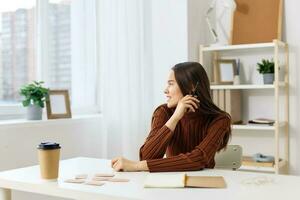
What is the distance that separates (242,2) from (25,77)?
6.15 ft

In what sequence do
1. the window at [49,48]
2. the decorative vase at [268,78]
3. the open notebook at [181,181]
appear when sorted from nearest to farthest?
the open notebook at [181,181], the window at [49,48], the decorative vase at [268,78]

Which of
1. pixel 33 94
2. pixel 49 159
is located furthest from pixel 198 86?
pixel 33 94

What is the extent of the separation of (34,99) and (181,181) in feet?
5.02

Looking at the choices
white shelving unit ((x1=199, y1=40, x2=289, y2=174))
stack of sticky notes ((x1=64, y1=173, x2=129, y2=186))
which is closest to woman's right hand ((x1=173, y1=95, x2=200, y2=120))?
stack of sticky notes ((x1=64, y1=173, x2=129, y2=186))

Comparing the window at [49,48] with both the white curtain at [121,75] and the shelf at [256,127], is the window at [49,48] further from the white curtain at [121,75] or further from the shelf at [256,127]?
the shelf at [256,127]

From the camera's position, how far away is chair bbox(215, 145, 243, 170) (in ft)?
6.82

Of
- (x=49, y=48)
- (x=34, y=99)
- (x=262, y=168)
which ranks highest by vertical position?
(x=49, y=48)

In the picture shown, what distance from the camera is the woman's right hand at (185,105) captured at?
6.08 ft

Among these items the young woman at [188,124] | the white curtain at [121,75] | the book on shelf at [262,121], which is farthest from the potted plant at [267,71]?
the young woman at [188,124]

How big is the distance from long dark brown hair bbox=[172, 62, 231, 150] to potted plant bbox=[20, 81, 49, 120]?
1.12 metres

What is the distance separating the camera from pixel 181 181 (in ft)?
4.78

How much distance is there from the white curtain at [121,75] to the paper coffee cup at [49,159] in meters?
1.66

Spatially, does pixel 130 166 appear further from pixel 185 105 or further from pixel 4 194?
pixel 4 194

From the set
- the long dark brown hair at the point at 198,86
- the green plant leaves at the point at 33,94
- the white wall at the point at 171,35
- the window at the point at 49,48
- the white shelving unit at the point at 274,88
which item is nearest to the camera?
the long dark brown hair at the point at 198,86
